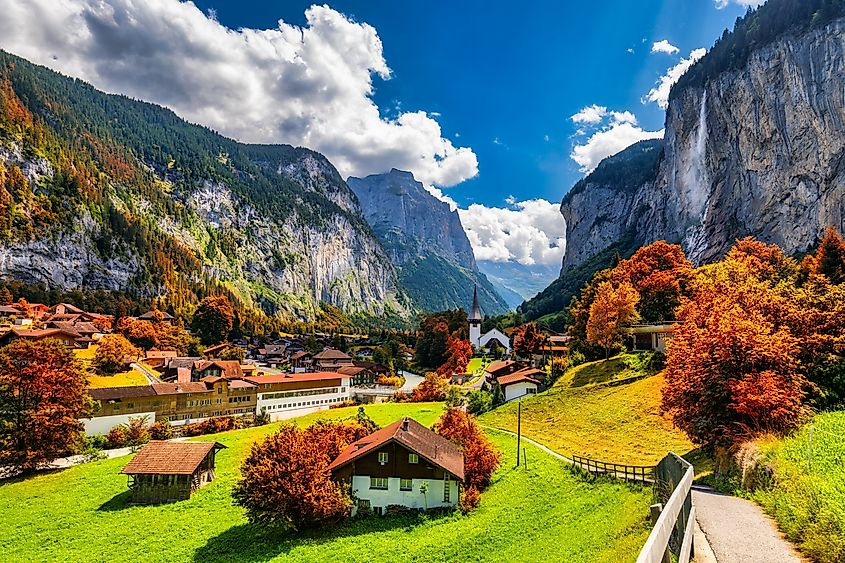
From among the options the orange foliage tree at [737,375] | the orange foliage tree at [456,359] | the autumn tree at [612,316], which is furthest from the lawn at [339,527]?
the orange foliage tree at [456,359]

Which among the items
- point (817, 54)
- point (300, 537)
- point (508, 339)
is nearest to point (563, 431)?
point (300, 537)

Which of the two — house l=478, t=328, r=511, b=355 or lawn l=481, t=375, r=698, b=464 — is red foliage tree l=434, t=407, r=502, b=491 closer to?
lawn l=481, t=375, r=698, b=464

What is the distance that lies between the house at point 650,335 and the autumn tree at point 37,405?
200ft

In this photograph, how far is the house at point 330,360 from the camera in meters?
102

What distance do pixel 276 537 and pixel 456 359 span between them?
6920cm

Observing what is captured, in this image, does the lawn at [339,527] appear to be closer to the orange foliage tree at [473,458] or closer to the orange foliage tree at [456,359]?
the orange foliage tree at [473,458]

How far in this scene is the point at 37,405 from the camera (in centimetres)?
4397

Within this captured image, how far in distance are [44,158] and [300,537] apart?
186828mm

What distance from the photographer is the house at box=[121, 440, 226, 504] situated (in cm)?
3722

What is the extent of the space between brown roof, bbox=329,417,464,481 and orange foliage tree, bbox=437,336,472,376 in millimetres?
54650

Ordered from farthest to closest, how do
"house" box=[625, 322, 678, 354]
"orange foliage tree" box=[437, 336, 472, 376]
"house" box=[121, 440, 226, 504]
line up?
"orange foliage tree" box=[437, 336, 472, 376] < "house" box=[625, 322, 678, 354] < "house" box=[121, 440, 226, 504]

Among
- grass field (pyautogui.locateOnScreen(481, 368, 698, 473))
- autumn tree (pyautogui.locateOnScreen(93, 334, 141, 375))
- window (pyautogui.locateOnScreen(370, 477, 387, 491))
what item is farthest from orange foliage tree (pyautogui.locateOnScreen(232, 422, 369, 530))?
autumn tree (pyautogui.locateOnScreen(93, 334, 141, 375))

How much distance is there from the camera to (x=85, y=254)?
149 m

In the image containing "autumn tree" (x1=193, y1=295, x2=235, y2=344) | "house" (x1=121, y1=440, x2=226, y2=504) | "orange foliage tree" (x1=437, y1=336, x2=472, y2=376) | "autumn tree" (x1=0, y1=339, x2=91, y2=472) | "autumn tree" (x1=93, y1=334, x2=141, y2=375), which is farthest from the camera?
"autumn tree" (x1=193, y1=295, x2=235, y2=344)
